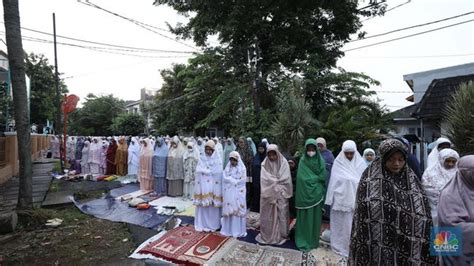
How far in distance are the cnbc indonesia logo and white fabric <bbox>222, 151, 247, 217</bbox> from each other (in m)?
3.22

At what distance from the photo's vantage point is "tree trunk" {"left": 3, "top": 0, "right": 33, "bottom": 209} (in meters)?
5.45

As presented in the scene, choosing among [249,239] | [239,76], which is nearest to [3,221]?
[249,239]

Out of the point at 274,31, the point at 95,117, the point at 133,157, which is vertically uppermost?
the point at 274,31

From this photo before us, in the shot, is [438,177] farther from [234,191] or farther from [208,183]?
[208,183]

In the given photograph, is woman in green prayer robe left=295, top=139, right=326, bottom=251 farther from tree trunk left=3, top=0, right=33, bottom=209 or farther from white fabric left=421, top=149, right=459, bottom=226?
tree trunk left=3, top=0, right=33, bottom=209

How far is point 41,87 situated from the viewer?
25.7 m

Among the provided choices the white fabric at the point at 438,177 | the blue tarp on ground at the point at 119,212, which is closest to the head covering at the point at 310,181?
the white fabric at the point at 438,177

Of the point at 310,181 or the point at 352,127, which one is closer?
the point at 310,181

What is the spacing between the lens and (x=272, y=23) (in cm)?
1124

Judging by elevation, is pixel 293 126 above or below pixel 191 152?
above

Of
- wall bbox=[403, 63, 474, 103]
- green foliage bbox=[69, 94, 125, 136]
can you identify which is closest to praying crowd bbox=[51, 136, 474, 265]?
wall bbox=[403, 63, 474, 103]

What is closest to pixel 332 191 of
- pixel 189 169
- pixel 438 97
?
pixel 189 169

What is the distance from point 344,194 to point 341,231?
58 centimetres

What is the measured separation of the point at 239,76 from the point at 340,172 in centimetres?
783
